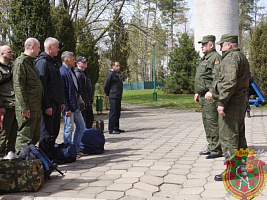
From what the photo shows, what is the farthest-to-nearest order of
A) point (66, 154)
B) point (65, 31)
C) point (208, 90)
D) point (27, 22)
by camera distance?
1. point (65, 31)
2. point (27, 22)
3. point (208, 90)
4. point (66, 154)

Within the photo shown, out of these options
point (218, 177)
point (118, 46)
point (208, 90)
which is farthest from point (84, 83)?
point (118, 46)

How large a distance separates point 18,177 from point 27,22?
30.1 ft

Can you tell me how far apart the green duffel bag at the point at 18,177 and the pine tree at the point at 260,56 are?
16745mm

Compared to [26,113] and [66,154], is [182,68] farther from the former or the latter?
[26,113]

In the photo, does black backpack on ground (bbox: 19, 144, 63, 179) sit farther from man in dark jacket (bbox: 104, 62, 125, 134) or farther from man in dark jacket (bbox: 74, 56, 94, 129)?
man in dark jacket (bbox: 104, 62, 125, 134)

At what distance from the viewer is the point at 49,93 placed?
5.59 metres

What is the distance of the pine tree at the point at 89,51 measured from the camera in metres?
17.7

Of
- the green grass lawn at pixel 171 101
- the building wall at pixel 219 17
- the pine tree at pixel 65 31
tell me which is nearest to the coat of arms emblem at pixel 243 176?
the pine tree at pixel 65 31

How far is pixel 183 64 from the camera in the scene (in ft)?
104

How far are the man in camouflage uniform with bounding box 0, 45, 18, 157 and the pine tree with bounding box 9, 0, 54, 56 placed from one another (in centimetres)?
672

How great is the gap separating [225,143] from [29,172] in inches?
105

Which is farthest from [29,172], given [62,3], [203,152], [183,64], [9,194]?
[183,64]

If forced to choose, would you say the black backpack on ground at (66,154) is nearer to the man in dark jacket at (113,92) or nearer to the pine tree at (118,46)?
the man in dark jacket at (113,92)

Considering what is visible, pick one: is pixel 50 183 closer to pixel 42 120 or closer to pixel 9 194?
pixel 9 194
